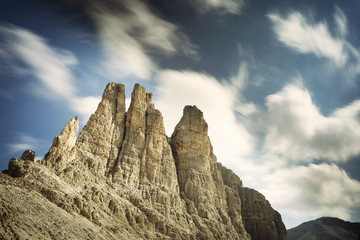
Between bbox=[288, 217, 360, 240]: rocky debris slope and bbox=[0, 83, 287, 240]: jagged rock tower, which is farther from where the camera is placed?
bbox=[288, 217, 360, 240]: rocky debris slope

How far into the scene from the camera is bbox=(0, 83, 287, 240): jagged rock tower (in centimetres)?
5134

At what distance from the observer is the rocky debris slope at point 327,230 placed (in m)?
174

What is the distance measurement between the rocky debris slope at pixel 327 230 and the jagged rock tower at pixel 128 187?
7428 centimetres

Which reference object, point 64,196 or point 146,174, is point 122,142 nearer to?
point 146,174

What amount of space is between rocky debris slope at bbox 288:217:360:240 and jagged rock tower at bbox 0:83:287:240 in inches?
2924

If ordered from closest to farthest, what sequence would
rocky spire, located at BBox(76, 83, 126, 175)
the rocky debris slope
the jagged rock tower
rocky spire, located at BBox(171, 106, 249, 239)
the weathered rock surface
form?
the jagged rock tower, rocky spire, located at BBox(76, 83, 126, 175), rocky spire, located at BBox(171, 106, 249, 239), the weathered rock surface, the rocky debris slope

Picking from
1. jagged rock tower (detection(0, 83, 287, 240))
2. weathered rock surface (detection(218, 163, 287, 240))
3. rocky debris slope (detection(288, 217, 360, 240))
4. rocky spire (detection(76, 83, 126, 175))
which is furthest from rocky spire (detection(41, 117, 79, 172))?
rocky debris slope (detection(288, 217, 360, 240))

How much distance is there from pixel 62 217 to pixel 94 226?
23.2ft

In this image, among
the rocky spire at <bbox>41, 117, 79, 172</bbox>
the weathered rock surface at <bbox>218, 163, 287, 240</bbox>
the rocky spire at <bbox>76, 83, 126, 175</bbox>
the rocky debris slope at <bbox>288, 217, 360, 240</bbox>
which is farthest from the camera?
the rocky debris slope at <bbox>288, 217, 360, 240</bbox>

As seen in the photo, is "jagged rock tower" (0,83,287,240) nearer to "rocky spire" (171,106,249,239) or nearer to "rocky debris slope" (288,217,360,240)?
"rocky spire" (171,106,249,239)

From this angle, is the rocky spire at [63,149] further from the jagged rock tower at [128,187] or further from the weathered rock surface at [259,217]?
the weathered rock surface at [259,217]

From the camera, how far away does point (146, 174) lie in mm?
84438

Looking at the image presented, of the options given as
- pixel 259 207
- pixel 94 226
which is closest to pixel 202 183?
pixel 259 207

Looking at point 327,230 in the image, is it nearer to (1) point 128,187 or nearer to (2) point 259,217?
(2) point 259,217
